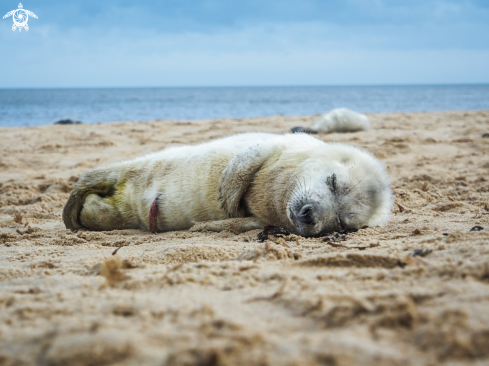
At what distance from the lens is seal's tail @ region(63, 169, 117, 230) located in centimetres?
405

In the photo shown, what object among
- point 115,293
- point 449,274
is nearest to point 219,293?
point 115,293

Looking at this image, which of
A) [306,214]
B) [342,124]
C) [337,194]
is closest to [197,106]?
[342,124]

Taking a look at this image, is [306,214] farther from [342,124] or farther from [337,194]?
[342,124]

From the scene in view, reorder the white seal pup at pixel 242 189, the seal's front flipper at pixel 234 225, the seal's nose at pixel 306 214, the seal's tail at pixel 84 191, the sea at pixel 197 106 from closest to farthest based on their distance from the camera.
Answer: the seal's nose at pixel 306 214
the white seal pup at pixel 242 189
the seal's front flipper at pixel 234 225
the seal's tail at pixel 84 191
the sea at pixel 197 106

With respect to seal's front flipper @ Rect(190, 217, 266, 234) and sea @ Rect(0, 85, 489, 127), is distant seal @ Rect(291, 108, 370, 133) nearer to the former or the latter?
seal's front flipper @ Rect(190, 217, 266, 234)

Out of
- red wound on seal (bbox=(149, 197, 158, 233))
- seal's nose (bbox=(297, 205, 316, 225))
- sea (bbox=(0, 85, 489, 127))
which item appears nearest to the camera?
seal's nose (bbox=(297, 205, 316, 225))

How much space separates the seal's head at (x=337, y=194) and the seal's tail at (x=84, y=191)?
1.86 meters

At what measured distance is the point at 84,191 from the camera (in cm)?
411

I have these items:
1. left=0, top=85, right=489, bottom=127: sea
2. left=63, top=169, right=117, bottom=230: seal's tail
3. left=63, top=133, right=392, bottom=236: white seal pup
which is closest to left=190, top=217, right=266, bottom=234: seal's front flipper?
left=63, top=133, right=392, bottom=236: white seal pup

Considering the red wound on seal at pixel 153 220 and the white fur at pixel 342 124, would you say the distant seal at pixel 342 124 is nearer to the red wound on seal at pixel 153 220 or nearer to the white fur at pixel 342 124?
the white fur at pixel 342 124

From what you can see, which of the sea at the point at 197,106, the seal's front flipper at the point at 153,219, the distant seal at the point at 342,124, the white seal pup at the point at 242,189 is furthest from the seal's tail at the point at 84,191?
the sea at the point at 197,106

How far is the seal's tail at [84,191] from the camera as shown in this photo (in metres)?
4.05

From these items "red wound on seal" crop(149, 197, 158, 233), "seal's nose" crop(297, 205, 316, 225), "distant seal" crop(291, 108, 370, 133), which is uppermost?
"distant seal" crop(291, 108, 370, 133)

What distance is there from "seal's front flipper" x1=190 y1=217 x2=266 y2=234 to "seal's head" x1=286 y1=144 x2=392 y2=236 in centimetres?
39
